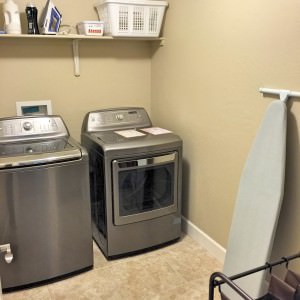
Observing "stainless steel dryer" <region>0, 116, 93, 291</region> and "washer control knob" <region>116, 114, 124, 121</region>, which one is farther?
"washer control knob" <region>116, 114, 124, 121</region>

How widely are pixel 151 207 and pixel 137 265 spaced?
1.36ft

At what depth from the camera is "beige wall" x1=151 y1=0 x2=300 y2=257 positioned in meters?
1.72

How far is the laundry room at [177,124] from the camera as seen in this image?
1.75 m

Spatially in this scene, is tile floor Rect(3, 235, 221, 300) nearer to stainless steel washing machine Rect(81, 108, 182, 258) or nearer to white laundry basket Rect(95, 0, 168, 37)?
stainless steel washing machine Rect(81, 108, 182, 258)

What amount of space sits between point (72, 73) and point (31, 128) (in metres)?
0.60

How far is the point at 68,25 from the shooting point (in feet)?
8.55

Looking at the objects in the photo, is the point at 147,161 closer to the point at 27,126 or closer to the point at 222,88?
the point at 222,88

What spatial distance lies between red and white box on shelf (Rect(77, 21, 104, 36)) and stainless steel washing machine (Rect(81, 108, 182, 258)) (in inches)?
23.7

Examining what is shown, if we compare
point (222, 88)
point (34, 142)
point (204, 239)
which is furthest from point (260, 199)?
point (34, 142)

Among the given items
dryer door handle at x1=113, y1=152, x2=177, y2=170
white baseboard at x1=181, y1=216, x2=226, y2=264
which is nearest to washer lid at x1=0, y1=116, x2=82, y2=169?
dryer door handle at x1=113, y1=152, x2=177, y2=170

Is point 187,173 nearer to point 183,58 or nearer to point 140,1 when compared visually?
point 183,58

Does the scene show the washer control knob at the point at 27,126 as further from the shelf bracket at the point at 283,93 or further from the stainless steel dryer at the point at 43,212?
the shelf bracket at the point at 283,93

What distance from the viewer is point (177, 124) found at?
272 cm

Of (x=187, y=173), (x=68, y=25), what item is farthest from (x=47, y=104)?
(x=187, y=173)
